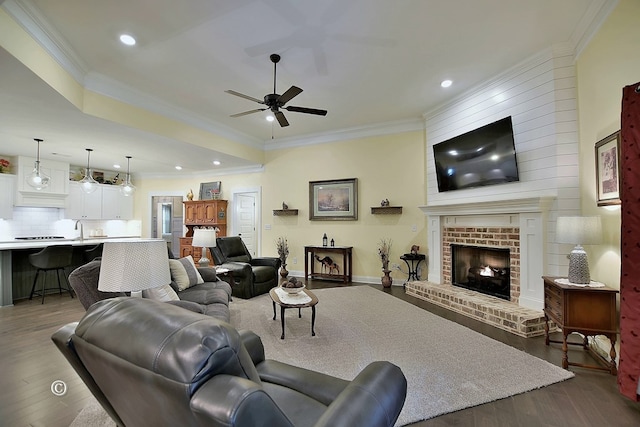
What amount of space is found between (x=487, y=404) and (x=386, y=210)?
4.02 meters

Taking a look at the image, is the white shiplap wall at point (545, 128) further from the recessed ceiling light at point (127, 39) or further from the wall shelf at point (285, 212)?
the recessed ceiling light at point (127, 39)

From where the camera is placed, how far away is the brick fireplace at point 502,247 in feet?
11.3

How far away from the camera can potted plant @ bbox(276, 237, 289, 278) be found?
6.39 metres

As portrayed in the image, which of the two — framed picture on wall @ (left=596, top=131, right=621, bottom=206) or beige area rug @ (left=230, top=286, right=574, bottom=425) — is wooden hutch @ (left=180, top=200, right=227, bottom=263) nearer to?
beige area rug @ (left=230, top=286, right=574, bottom=425)

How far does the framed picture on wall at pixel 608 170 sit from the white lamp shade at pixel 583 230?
0.26 m

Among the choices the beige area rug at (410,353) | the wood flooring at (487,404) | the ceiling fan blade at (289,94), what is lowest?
the wood flooring at (487,404)

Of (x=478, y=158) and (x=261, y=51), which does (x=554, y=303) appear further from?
(x=261, y=51)

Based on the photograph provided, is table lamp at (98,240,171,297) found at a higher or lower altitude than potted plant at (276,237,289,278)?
higher

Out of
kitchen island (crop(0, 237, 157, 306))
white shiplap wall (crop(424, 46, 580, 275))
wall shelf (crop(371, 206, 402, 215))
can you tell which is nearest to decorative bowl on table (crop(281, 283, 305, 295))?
kitchen island (crop(0, 237, 157, 306))

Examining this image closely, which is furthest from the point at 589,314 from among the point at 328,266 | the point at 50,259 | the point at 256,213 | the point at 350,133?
the point at 50,259

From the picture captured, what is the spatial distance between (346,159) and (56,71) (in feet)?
15.2

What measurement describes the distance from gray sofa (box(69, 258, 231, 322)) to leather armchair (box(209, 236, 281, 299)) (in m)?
0.66

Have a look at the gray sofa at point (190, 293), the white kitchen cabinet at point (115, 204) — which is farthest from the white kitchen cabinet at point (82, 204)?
the gray sofa at point (190, 293)

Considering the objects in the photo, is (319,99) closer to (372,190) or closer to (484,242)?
(372,190)
